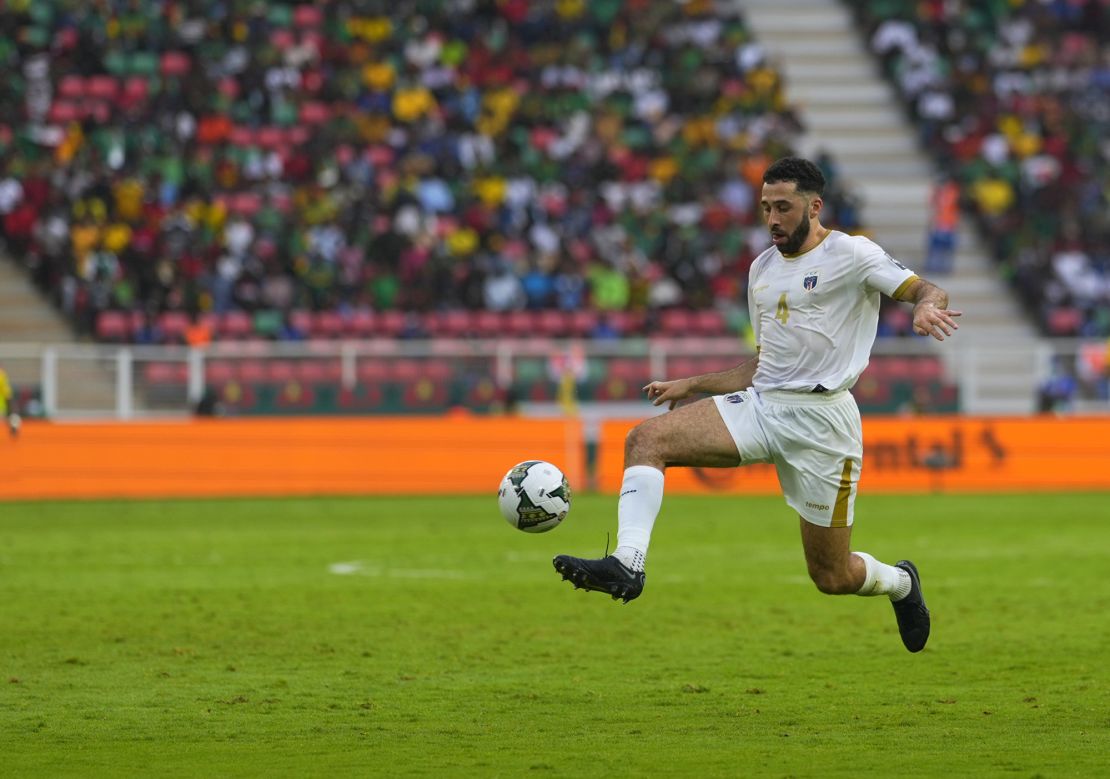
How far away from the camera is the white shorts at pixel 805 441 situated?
8.54 metres

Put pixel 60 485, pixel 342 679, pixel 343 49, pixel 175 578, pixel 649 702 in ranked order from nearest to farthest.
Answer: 1. pixel 649 702
2. pixel 342 679
3. pixel 175 578
4. pixel 60 485
5. pixel 343 49

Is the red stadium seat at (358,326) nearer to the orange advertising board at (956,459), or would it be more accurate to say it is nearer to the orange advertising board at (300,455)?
the orange advertising board at (300,455)

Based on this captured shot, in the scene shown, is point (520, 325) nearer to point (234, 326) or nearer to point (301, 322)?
point (301, 322)

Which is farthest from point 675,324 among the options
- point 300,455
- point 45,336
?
point 45,336

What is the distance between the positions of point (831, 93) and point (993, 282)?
609cm

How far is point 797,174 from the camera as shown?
8.49 metres

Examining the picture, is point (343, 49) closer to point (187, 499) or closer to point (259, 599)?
point (187, 499)

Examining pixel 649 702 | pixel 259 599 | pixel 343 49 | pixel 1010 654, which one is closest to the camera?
pixel 649 702

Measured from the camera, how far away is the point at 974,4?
38812mm

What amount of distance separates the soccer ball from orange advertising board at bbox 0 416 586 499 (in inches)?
611

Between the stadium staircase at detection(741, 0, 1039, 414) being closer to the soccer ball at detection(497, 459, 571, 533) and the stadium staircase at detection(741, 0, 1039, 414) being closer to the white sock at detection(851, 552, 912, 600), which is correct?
the white sock at detection(851, 552, 912, 600)

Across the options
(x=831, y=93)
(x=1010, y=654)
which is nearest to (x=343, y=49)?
(x=831, y=93)

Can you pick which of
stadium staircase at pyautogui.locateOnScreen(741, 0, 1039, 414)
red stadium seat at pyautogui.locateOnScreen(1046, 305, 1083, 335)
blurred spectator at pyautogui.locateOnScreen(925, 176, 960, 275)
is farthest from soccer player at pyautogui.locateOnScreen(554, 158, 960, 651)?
blurred spectator at pyautogui.locateOnScreen(925, 176, 960, 275)

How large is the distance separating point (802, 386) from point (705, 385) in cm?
59
